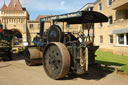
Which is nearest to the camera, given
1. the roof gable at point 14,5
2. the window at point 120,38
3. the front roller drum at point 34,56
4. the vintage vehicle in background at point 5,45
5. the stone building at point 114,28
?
the front roller drum at point 34,56

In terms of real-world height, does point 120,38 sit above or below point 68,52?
above

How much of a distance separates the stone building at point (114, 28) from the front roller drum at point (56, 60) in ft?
33.7

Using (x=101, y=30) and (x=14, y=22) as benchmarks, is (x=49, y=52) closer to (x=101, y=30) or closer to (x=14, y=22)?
(x=101, y=30)

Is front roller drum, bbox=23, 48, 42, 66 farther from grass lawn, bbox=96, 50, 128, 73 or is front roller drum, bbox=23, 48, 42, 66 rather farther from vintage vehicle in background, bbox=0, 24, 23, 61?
grass lawn, bbox=96, 50, 128, 73

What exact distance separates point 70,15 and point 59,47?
1.47 metres

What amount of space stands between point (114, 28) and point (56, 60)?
12.7 m

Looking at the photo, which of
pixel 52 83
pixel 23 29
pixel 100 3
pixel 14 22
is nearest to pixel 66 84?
pixel 52 83

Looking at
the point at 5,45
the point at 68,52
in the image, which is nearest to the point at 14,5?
the point at 5,45

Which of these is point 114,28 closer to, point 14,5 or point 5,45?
point 5,45

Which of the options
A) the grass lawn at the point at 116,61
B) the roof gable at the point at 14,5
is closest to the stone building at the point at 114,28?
the grass lawn at the point at 116,61

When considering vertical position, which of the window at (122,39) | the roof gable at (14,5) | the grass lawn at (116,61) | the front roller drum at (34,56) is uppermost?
the roof gable at (14,5)

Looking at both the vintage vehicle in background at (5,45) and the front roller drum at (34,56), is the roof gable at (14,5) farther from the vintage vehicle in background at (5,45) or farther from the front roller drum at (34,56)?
the front roller drum at (34,56)

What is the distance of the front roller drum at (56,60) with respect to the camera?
5324 mm

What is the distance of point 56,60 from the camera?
230 inches
